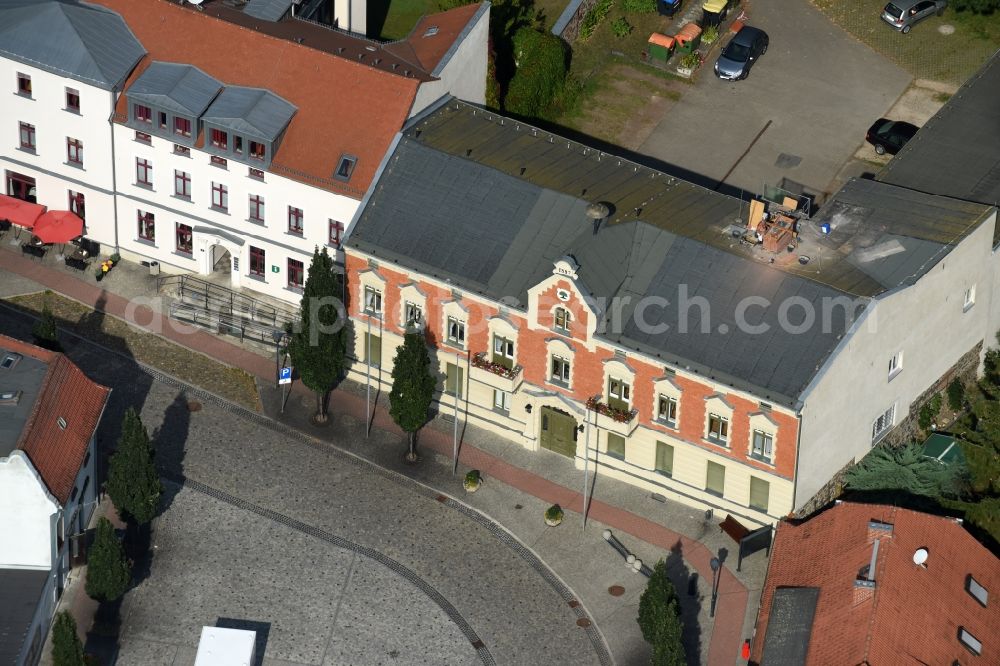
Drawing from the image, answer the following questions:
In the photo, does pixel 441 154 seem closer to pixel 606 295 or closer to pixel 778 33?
pixel 606 295

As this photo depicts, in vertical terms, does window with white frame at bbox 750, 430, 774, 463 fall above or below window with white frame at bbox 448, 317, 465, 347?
below

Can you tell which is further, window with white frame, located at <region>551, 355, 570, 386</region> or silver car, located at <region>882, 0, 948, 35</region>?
silver car, located at <region>882, 0, 948, 35</region>

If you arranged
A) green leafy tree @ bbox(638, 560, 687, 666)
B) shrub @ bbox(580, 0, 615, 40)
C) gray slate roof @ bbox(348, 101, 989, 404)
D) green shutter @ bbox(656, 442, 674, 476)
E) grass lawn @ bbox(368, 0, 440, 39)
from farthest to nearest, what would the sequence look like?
1. grass lawn @ bbox(368, 0, 440, 39)
2. shrub @ bbox(580, 0, 615, 40)
3. green shutter @ bbox(656, 442, 674, 476)
4. gray slate roof @ bbox(348, 101, 989, 404)
5. green leafy tree @ bbox(638, 560, 687, 666)

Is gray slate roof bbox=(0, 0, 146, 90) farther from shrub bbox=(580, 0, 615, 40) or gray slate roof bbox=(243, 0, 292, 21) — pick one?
shrub bbox=(580, 0, 615, 40)

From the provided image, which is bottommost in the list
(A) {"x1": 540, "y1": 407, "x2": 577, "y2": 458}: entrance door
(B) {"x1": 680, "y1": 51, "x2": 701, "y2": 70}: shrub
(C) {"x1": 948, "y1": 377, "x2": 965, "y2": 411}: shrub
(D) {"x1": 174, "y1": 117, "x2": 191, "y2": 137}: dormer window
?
(A) {"x1": 540, "y1": 407, "x2": 577, "y2": 458}: entrance door

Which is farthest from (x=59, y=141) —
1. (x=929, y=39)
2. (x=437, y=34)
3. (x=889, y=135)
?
(x=929, y=39)

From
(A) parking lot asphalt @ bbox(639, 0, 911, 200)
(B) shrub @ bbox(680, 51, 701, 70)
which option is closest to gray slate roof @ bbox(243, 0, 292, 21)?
(A) parking lot asphalt @ bbox(639, 0, 911, 200)

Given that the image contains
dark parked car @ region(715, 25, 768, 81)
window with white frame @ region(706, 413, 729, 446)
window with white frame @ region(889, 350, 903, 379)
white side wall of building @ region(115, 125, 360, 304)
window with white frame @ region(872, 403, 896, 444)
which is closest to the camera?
window with white frame @ region(706, 413, 729, 446)
